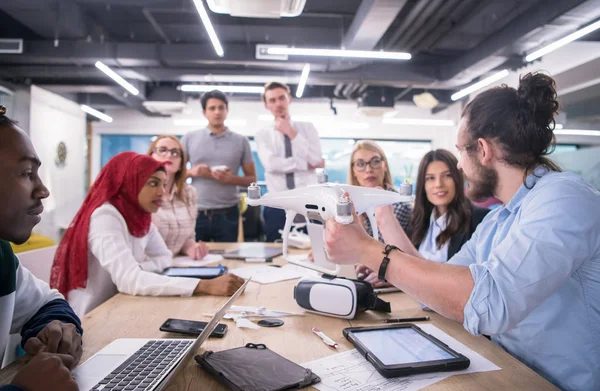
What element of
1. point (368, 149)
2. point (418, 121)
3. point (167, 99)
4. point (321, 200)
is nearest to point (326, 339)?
point (321, 200)

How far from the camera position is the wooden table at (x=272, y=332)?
A: 2.83ft

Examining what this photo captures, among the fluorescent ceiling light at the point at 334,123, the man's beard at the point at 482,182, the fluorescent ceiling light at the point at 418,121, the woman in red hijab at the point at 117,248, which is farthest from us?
the fluorescent ceiling light at the point at 334,123

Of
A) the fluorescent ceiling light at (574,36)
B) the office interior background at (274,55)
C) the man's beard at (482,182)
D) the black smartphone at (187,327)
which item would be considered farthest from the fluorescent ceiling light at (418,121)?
the black smartphone at (187,327)

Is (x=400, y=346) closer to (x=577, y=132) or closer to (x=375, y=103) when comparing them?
(x=375, y=103)

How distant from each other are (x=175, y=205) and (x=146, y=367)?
1.87 m

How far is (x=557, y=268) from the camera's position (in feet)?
2.90

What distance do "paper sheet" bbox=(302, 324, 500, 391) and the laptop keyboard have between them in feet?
0.99

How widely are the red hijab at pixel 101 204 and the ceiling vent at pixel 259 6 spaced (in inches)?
49.4

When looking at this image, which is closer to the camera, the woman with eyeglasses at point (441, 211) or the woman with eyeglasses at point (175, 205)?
the woman with eyeglasses at point (441, 211)

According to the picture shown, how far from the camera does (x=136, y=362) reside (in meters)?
0.90

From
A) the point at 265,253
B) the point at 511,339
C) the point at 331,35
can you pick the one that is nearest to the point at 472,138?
the point at 511,339

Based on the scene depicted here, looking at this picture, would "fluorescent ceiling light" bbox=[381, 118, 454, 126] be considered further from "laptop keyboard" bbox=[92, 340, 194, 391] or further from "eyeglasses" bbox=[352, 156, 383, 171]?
"laptop keyboard" bbox=[92, 340, 194, 391]

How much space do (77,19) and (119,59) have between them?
27.8 inches

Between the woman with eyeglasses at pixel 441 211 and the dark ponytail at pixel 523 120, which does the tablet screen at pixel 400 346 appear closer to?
the dark ponytail at pixel 523 120
